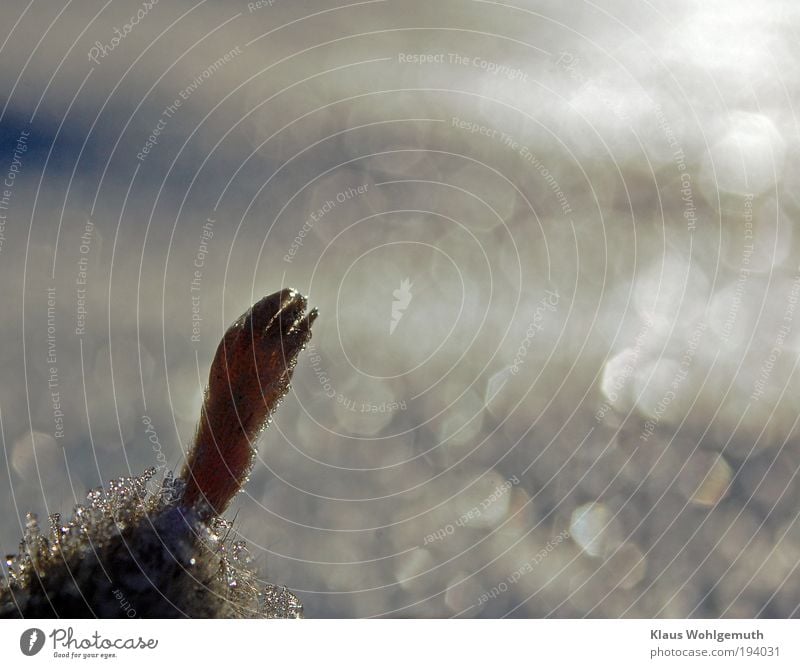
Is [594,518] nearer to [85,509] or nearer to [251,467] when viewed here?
[251,467]
